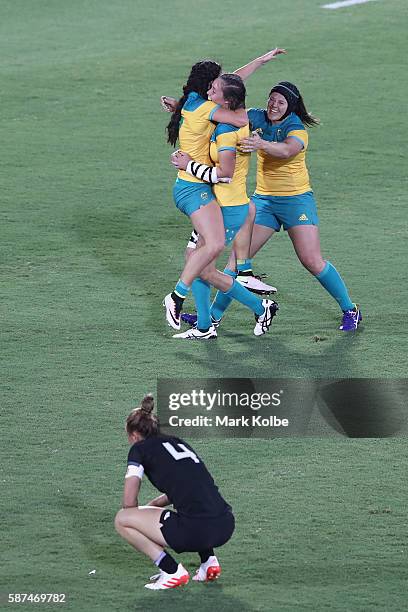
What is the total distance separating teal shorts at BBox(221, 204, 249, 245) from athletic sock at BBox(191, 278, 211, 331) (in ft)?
1.12

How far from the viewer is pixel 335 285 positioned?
10.2 m

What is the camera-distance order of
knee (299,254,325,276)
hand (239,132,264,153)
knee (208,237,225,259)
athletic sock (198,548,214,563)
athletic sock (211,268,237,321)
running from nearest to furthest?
athletic sock (198,548,214,563) → hand (239,132,264,153) → knee (208,237,225,259) → knee (299,254,325,276) → athletic sock (211,268,237,321)

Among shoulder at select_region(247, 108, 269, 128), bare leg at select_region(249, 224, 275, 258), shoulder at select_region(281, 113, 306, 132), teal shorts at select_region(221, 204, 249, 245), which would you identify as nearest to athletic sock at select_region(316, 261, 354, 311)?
bare leg at select_region(249, 224, 275, 258)

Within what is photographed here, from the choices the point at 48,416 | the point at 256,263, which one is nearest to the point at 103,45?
the point at 256,263

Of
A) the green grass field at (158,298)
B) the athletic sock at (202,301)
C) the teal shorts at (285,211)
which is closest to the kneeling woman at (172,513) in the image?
the green grass field at (158,298)

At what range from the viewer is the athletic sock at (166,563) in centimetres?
679

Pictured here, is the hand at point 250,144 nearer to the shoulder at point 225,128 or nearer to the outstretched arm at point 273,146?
the outstretched arm at point 273,146

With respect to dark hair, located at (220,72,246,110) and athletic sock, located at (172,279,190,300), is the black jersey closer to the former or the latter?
athletic sock, located at (172,279,190,300)

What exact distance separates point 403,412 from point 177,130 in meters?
2.55

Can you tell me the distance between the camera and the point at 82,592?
6.76 metres

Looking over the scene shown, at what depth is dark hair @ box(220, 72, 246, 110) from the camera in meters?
9.54

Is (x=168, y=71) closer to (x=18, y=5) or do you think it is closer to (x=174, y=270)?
(x=18, y=5)

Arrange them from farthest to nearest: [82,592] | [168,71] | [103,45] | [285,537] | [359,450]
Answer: [103,45] < [168,71] < [359,450] < [285,537] < [82,592]

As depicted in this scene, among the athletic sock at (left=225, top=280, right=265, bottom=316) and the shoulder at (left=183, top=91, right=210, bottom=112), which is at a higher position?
the shoulder at (left=183, top=91, right=210, bottom=112)
